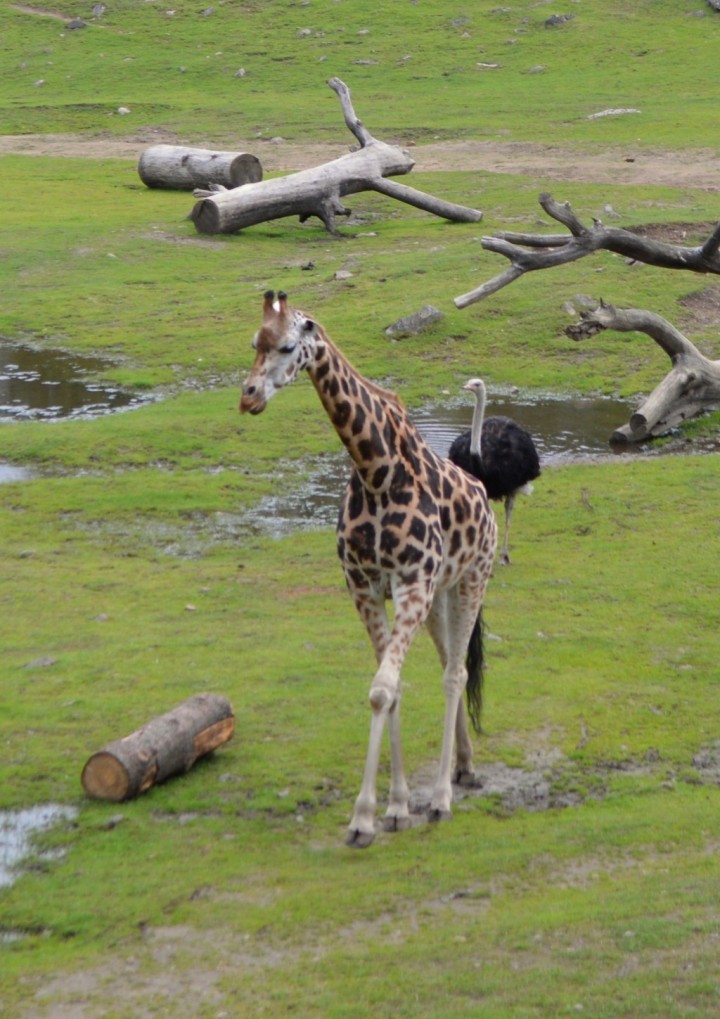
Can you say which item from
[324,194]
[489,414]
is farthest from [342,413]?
[324,194]

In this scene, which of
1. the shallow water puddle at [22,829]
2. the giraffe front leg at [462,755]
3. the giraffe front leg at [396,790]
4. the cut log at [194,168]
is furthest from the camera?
the cut log at [194,168]

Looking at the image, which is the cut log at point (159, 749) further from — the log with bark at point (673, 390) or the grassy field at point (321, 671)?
the log with bark at point (673, 390)

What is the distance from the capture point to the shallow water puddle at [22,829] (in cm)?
718

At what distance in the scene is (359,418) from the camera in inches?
287

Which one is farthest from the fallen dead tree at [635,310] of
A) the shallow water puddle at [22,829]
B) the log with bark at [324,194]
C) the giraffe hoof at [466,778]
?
the log with bark at [324,194]

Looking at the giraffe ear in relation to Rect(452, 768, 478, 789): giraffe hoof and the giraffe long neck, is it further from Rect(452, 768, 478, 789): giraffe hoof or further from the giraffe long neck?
Rect(452, 768, 478, 789): giraffe hoof

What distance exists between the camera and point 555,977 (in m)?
5.72

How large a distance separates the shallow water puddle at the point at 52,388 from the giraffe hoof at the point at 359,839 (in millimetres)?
9844

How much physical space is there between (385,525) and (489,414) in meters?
9.07

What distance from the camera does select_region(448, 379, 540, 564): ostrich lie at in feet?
38.5

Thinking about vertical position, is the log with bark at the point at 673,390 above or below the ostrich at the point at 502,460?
below

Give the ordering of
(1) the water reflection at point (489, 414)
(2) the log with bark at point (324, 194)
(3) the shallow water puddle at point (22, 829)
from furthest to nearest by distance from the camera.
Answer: (2) the log with bark at point (324, 194)
(1) the water reflection at point (489, 414)
(3) the shallow water puddle at point (22, 829)

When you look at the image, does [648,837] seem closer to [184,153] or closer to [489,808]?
[489,808]

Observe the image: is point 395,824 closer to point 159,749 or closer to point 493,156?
point 159,749
